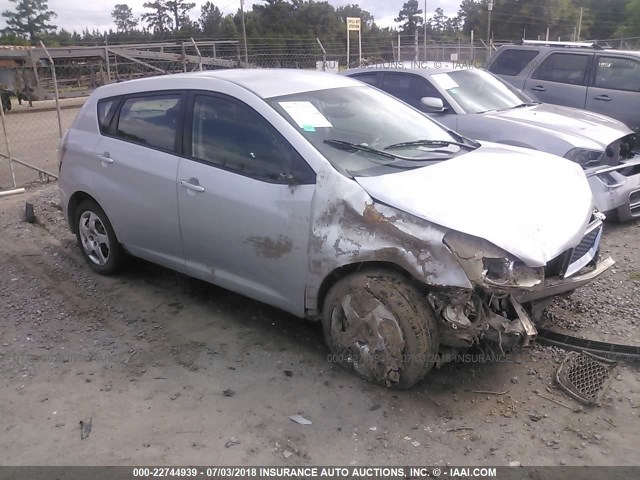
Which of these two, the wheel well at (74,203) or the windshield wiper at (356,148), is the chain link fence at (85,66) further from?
the windshield wiper at (356,148)

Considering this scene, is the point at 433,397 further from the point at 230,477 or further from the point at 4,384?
the point at 4,384

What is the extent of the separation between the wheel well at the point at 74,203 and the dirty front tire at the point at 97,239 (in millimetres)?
38

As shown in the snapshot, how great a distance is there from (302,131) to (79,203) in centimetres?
264

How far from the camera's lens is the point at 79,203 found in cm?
529

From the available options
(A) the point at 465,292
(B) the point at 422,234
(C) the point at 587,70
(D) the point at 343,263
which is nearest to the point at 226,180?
(D) the point at 343,263

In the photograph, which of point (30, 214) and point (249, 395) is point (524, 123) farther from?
point (30, 214)

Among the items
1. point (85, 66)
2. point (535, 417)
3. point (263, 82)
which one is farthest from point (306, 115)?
point (85, 66)

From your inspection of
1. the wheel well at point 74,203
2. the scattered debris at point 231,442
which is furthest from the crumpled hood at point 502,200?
the wheel well at point 74,203

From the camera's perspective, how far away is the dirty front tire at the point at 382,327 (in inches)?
127

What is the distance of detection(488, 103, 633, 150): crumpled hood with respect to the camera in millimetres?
6193

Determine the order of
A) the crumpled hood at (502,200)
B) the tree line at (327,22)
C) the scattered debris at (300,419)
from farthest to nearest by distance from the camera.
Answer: the tree line at (327,22)
the scattered debris at (300,419)
the crumpled hood at (502,200)

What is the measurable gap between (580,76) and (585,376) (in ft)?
21.5

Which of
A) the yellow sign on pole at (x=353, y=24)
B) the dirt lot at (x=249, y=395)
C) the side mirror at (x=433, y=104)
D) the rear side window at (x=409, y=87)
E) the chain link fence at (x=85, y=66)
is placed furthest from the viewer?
the yellow sign on pole at (x=353, y=24)

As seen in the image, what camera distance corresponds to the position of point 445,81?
23.9 feet
